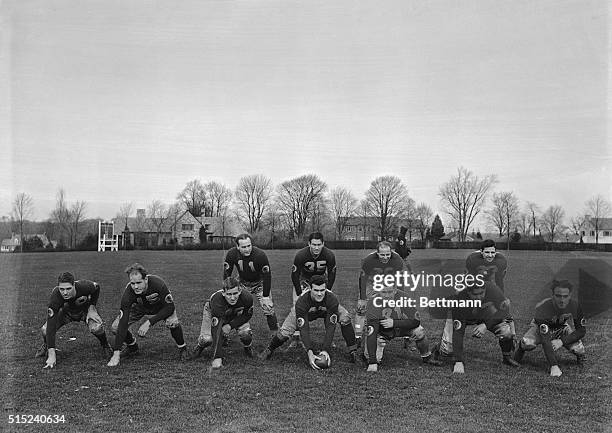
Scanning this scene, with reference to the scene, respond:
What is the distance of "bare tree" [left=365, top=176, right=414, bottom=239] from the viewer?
16.6ft

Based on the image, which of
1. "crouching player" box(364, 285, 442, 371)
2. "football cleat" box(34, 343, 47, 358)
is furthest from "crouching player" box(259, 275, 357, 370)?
"football cleat" box(34, 343, 47, 358)

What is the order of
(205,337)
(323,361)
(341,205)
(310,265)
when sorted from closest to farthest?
(323,361), (205,337), (310,265), (341,205)

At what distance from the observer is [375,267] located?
4379mm

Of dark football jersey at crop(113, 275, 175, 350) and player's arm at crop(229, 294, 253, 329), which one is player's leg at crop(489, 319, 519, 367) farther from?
dark football jersey at crop(113, 275, 175, 350)

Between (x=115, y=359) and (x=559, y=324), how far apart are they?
379cm

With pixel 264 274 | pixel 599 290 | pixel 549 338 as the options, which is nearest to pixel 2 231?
pixel 264 274

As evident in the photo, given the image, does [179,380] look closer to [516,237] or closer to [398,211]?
[398,211]

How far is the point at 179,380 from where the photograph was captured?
3.80m

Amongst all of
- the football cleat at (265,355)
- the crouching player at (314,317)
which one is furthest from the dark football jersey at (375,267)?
the football cleat at (265,355)

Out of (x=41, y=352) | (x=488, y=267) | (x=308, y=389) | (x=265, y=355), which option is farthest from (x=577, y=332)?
(x=41, y=352)

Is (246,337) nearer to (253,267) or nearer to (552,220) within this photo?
(253,267)

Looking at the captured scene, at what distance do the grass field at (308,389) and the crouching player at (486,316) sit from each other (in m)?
0.20

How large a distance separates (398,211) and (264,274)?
1566 millimetres

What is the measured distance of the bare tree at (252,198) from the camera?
17.8ft
